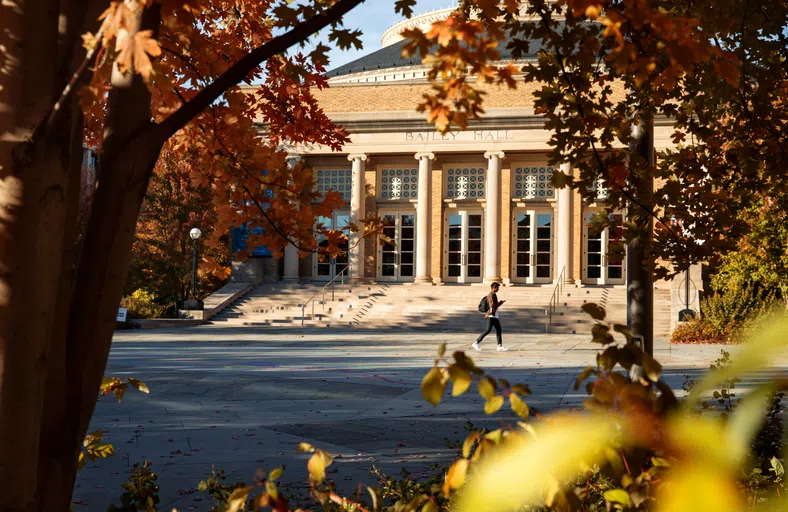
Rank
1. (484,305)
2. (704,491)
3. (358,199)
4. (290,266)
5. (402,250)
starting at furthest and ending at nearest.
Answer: (290,266)
(402,250)
(358,199)
(484,305)
(704,491)

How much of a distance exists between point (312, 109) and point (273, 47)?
3.59 meters

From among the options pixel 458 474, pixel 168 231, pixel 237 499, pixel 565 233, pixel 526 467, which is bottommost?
pixel 237 499

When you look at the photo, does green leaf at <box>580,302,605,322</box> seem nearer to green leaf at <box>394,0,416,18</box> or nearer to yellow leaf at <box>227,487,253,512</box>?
yellow leaf at <box>227,487,253,512</box>

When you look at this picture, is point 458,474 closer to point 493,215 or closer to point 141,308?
point 141,308

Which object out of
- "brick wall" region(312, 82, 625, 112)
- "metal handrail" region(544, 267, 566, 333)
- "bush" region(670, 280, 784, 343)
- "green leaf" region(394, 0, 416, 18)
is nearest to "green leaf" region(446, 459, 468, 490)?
"green leaf" region(394, 0, 416, 18)

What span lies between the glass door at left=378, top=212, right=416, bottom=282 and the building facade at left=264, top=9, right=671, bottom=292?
5cm

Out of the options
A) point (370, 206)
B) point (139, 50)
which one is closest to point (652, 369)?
point (139, 50)

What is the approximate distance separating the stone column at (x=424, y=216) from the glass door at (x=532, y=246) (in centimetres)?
403

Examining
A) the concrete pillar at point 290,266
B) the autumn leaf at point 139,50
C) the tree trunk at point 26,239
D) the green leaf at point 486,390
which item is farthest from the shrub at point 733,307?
the autumn leaf at point 139,50

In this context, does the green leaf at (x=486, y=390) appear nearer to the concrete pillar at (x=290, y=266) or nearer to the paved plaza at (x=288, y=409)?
the paved plaza at (x=288, y=409)

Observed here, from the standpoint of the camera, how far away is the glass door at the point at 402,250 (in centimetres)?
3994

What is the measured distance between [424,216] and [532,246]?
5.18 meters

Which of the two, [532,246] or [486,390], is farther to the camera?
[532,246]

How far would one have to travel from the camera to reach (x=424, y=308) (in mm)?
32250
